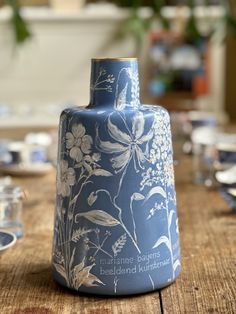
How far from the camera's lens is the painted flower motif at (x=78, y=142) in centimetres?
84

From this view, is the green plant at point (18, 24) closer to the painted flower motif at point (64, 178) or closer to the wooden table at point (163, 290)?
the wooden table at point (163, 290)

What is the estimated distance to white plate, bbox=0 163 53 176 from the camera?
71.7 inches

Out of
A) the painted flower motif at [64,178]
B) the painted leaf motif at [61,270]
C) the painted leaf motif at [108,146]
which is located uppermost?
the painted leaf motif at [108,146]

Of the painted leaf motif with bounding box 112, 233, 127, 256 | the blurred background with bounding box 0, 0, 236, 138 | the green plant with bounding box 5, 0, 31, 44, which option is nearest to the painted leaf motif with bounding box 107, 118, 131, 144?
the painted leaf motif with bounding box 112, 233, 127, 256

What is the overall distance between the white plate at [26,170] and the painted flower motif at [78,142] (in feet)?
3.18

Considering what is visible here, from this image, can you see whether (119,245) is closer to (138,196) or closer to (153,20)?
(138,196)

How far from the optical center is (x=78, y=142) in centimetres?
85

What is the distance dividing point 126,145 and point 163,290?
0.64ft

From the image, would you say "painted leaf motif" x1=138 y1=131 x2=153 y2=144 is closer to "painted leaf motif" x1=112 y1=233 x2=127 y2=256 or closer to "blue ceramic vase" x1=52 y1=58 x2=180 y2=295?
"blue ceramic vase" x1=52 y1=58 x2=180 y2=295

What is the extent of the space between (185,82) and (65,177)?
298 centimetres

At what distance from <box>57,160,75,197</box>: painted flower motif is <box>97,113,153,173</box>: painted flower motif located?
0.18 feet

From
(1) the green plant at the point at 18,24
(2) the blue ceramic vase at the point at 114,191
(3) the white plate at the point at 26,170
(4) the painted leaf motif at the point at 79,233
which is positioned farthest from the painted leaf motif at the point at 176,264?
(1) the green plant at the point at 18,24

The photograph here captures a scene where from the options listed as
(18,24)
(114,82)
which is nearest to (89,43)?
(18,24)

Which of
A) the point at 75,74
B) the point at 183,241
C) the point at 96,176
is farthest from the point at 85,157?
the point at 75,74
